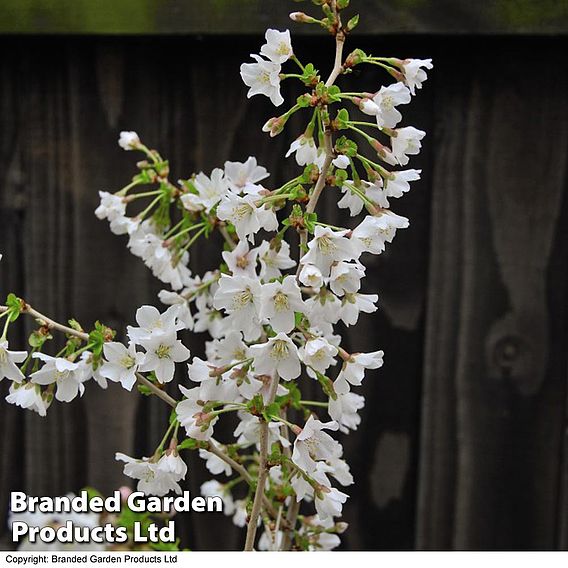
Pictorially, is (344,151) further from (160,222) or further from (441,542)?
(441,542)

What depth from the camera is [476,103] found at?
1.38m

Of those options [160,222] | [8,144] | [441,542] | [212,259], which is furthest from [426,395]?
[8,144]

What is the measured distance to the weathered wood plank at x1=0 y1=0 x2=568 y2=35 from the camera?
127cm

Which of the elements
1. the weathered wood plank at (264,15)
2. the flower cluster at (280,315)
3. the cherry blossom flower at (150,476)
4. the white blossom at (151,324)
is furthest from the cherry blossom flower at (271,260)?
the weathered wood plank at (264,15)

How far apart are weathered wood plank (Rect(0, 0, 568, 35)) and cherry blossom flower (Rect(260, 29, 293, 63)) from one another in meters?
0.61

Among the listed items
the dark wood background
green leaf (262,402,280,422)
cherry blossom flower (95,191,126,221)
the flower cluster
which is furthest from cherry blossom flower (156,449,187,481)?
the dark wood background

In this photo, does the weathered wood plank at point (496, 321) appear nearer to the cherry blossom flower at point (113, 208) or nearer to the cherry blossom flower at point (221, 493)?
the cherry blossom flower at point (221, 493)

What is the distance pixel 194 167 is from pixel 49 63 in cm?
31

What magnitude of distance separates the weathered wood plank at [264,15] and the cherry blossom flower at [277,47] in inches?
23.9

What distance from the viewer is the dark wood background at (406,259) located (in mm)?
1381

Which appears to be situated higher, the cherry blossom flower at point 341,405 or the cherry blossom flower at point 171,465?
the cherry blossom flower at point 341,405

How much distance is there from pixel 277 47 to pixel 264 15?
0.63 m

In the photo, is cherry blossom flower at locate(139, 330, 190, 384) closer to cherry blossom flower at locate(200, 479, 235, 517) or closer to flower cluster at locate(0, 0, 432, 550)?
flower cluster at locate(0, 0, 432, 550)

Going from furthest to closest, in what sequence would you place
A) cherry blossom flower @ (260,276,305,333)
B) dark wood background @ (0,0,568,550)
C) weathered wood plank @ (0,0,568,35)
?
dark wood background @ (0,0,568,550)
weathered wood plank @ (0,0,568,35)
cherry blossom flower @ (260,276,305,333)
